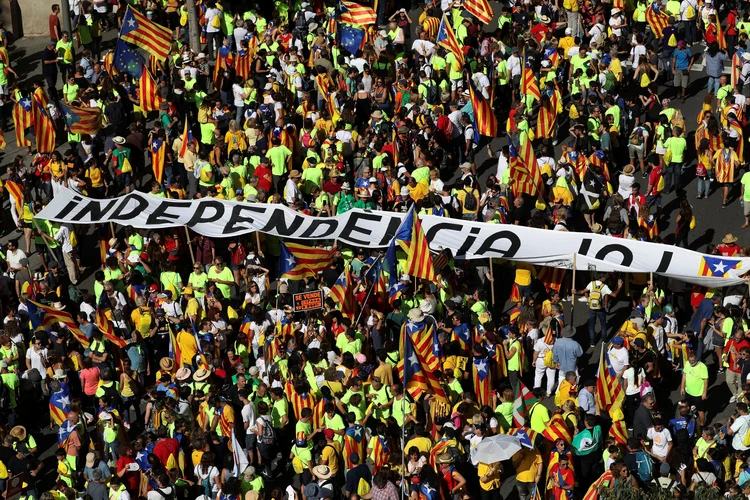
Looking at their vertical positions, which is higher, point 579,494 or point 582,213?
point 582,213

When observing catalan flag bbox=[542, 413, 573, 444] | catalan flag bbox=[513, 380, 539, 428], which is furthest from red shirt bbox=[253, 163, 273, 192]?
catalan flag bbox=[542, 413, 573, 444]

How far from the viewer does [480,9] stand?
3338 centimetres

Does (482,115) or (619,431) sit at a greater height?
(482,115)

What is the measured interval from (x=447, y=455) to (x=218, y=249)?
896 centimetres

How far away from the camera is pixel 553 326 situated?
25.1 metres

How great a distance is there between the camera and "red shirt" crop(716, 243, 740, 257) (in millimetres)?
25875

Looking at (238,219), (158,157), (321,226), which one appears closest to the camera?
(321,226)

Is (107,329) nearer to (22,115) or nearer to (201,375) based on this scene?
(201,375)

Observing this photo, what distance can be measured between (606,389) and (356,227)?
627cm

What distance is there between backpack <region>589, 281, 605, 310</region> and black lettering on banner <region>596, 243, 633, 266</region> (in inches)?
20.9

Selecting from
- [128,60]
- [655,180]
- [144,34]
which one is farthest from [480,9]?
[128,60]

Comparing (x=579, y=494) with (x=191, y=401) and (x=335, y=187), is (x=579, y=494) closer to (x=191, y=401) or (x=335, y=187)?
(x=191, y=401)

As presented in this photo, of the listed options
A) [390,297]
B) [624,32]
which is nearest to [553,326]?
[390,297]

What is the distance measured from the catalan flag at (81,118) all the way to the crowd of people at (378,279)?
1.71 ft
